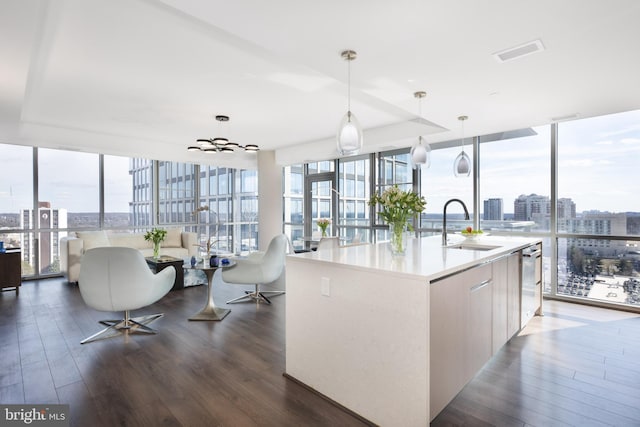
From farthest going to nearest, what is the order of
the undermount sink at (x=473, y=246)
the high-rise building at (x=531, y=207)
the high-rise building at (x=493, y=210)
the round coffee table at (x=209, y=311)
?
the high-rise building at (x=493, y=210) → the high-rise building at (x=531, y=207) → the round coffee table at (x=209, y=311) → the undermount sink at (x=473, y=246)

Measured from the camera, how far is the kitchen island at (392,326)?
1781 millimetres

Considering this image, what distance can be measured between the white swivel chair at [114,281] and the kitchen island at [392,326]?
1703mm

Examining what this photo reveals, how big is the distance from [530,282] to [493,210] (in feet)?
7.07

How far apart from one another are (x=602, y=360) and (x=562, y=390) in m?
0.80

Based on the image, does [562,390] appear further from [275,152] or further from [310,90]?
[275,152]

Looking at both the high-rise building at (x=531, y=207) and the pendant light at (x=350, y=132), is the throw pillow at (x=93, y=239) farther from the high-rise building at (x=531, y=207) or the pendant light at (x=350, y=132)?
the high-rise building at (x=531, y=207)

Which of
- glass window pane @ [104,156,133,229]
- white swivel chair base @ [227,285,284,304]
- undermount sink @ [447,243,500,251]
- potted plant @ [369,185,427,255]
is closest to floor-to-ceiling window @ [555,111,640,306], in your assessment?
undermount sink @ [447,243,500,251]

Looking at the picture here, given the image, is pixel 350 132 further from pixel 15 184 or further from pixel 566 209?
pixel 15 184

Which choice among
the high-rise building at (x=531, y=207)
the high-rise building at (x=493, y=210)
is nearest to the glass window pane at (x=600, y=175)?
the high-rise building at (x=531, y=207)

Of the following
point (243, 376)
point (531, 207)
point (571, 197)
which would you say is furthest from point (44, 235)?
point (571, 197)

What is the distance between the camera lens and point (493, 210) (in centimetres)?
534

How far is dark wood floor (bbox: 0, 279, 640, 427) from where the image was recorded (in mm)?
2037

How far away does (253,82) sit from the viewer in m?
3.67

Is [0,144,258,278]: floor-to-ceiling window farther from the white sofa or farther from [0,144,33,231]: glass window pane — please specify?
the white sofa
